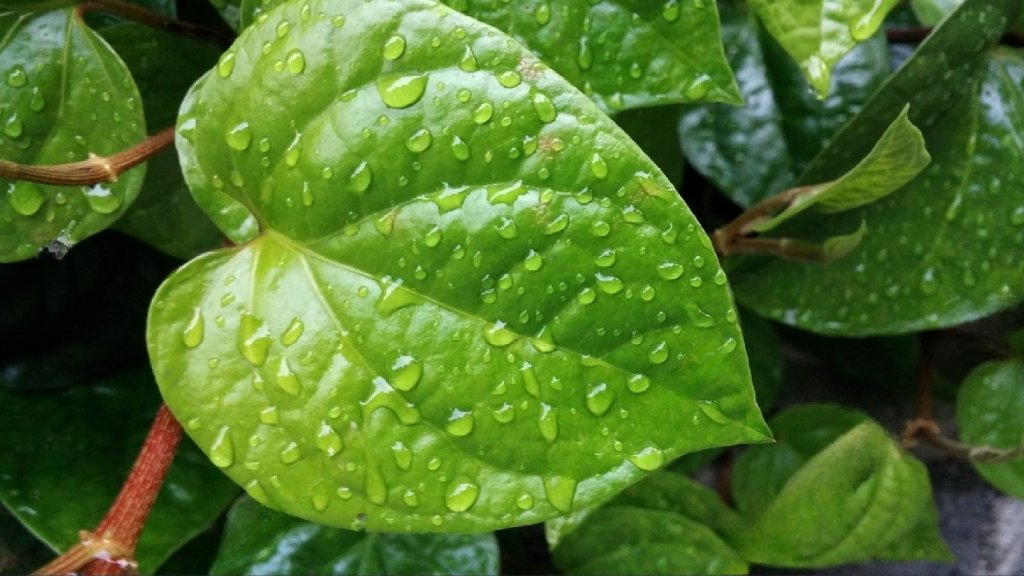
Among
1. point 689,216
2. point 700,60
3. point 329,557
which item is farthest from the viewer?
point 329,557

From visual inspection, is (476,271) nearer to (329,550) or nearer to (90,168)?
(90,168)

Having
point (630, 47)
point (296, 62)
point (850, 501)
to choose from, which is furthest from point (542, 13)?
point (850, 501)

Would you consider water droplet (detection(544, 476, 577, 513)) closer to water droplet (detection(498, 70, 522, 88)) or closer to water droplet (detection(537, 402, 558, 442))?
water droplet (detection(537, 402, 558, 442))

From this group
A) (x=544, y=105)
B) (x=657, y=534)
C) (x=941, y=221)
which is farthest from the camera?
(x=657, y=534)

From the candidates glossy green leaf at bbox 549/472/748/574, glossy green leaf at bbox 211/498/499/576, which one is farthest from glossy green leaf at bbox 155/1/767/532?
glossy green leaf at bbox 549/472/748/574

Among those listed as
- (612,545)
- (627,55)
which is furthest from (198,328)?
(612,545)

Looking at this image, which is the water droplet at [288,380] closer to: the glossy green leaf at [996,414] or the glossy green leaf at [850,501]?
the glossy green leaf at [850,501]

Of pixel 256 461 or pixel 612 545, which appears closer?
pixel 256 461

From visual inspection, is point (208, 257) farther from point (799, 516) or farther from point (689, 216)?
point (799, 516)
